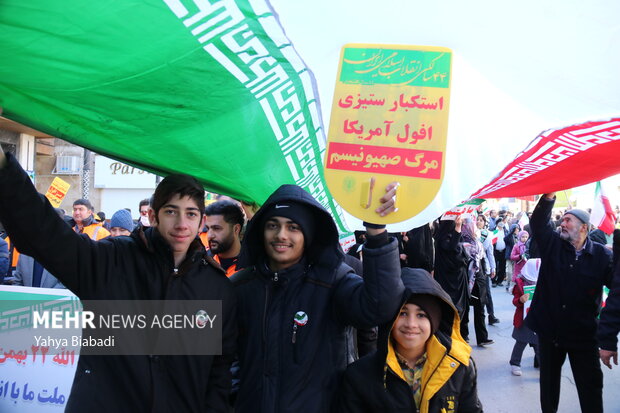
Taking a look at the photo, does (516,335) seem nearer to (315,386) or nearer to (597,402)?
(597,402)

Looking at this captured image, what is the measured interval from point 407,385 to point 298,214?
1.00 meters

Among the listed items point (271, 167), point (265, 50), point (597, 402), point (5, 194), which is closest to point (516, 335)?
point (597, 402)

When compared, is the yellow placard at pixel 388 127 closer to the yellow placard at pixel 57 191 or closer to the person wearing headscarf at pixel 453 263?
the person wearing headscarf at pixel 453 263

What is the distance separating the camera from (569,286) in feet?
12.9

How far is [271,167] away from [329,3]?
1463 millimetres

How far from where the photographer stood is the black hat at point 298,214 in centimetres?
217

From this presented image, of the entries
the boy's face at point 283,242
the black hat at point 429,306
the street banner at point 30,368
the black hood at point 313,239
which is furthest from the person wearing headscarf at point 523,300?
the street banner at point 30,368

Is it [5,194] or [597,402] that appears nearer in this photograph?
[5,194]

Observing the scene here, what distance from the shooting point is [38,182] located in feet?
84.2

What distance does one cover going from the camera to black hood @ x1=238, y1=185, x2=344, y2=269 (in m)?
2.23

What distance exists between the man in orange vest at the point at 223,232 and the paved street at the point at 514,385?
3.50m

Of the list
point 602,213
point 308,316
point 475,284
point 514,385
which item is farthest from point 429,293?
point 475,284

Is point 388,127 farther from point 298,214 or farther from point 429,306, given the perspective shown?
point 429,306

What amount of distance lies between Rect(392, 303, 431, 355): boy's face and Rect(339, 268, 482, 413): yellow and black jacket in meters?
0.07
